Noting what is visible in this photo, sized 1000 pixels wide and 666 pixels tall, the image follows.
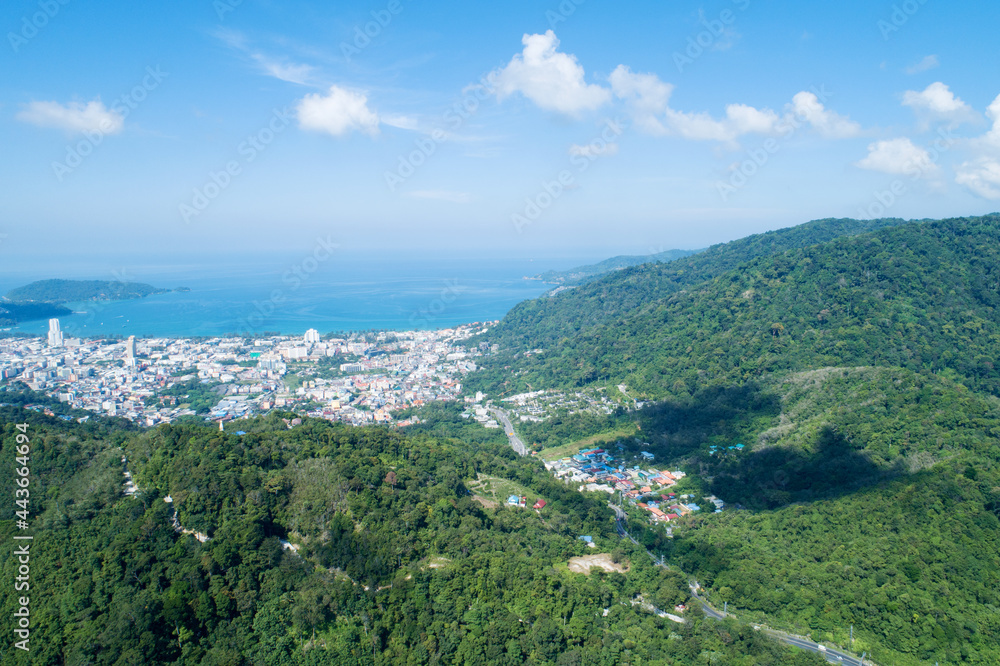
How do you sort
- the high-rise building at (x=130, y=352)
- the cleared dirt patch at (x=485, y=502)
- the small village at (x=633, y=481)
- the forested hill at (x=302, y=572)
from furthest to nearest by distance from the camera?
the high-rise building at (x=130, y=352)
the small village at (x=633, y=481)
the cleared dirt patch at (x=485, y=502)
the forested hill at (x=302, y=572)

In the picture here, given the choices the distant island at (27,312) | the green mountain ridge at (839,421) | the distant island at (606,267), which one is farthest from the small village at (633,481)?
the distant island at (606,267)

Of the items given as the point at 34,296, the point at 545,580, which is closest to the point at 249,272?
the point at 34,296

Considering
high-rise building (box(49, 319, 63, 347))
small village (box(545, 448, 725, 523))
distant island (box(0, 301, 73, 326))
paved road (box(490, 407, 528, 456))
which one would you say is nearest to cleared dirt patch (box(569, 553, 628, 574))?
small village (box(545, 448, 725, 523))

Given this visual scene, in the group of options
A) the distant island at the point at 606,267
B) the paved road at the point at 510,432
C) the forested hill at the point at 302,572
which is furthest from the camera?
the distant island at the point at 606,267

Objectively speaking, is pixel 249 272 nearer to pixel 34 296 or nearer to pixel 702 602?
pixel 34 296

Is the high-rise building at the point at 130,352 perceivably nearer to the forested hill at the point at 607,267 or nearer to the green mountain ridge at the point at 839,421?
the green mountain ridge at the point at 839,421

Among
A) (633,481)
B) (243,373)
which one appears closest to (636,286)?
(633,481)

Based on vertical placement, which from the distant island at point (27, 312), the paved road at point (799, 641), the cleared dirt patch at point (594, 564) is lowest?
the paved road at point (799, 641)
